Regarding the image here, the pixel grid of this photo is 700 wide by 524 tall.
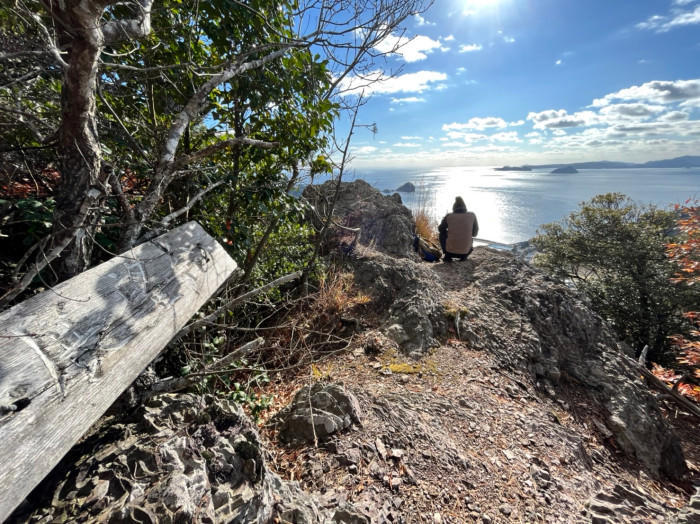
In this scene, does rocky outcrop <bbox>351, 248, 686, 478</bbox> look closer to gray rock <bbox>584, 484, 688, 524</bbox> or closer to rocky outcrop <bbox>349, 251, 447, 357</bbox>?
rocky outcrop <bbox>349, 251, 447, 357</bbox>

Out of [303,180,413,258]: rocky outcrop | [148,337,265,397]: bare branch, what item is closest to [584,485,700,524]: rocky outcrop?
[148,337,265,397]: bare branch

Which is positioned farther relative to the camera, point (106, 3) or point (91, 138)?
point (91, 138)

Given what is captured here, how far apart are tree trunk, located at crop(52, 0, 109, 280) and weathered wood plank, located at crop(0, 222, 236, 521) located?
0.26m

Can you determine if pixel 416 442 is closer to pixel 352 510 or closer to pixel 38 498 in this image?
pixel 352 510

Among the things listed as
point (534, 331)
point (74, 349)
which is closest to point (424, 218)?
point (534, 331)

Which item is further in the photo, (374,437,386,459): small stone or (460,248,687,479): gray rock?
(460,248,687,479): gray rock

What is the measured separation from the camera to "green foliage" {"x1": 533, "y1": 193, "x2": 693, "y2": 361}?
23.1 feet

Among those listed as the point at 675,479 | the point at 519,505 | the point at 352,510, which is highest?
the point at 352,510

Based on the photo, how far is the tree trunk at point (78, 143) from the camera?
1.03 m

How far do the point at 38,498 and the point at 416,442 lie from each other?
2025mm

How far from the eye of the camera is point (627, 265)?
7801 millimetres

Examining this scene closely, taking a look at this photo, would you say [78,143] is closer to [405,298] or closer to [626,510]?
[405,298]

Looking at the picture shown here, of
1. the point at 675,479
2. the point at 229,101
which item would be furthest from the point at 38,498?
the point at 675,479

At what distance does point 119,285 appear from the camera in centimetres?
117
